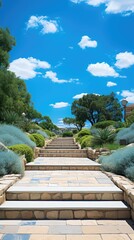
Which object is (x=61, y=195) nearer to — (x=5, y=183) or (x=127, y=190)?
(x=5, y=183)

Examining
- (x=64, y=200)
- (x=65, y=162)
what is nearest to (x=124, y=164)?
(x=64, y=200)

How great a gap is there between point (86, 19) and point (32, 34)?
2.62m

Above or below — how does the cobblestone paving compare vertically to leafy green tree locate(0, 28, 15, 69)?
below

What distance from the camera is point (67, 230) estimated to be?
11.5 ft

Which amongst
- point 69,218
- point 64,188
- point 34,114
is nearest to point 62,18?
point 64,188

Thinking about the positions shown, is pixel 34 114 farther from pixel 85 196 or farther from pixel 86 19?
pixel 85 196

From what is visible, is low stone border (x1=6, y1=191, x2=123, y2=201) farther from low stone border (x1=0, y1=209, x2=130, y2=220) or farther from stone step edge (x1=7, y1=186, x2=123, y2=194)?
low stone border (x1=0, y1=209, x2=130, y2=220)

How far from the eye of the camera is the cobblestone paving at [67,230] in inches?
126

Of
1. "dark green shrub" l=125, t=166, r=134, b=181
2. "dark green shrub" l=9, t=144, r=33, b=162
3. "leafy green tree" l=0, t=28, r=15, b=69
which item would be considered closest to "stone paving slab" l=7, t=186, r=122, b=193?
"dark green shrub" l=125, t=166, r=134, b=181

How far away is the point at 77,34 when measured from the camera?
36.2 ft

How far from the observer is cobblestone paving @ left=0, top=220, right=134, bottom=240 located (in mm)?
3211

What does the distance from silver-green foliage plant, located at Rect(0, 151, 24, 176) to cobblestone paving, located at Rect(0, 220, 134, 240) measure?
5.84 ft

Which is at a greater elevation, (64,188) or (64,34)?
(64,34)

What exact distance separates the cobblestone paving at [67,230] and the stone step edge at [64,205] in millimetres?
222
